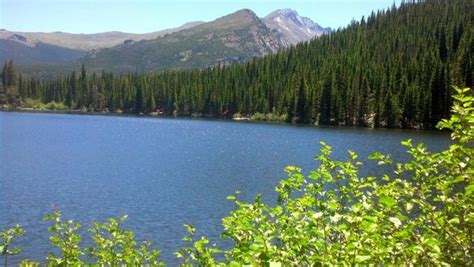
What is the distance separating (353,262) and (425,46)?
17895 cm

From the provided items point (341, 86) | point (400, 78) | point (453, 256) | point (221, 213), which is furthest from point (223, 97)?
point (453, 256)

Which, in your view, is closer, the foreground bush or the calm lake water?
the foreground bush

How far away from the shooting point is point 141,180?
4134 cm

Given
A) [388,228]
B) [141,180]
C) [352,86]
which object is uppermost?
[352,86]

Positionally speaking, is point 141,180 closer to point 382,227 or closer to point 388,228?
point 388,228

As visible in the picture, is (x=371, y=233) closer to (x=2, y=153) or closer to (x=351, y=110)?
(x=2, y=153)

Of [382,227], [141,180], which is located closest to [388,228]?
[382,227]

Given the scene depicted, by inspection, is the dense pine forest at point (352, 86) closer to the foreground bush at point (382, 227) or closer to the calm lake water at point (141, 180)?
the calm lake water at point (141, 180)

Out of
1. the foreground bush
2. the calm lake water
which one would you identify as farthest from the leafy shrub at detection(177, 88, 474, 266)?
the calm lake water

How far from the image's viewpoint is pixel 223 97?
582ft

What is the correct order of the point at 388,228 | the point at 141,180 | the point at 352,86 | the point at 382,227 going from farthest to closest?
the point at 352,86 → the point at 141,180 → the point at 388,228 → the point at 382,227

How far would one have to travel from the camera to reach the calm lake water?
26.0 metres

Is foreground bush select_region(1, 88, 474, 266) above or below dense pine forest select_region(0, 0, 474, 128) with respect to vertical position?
below

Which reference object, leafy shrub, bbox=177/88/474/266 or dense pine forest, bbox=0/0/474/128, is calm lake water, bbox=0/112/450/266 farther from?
dense pine forest, bbox=0/0/474/128
